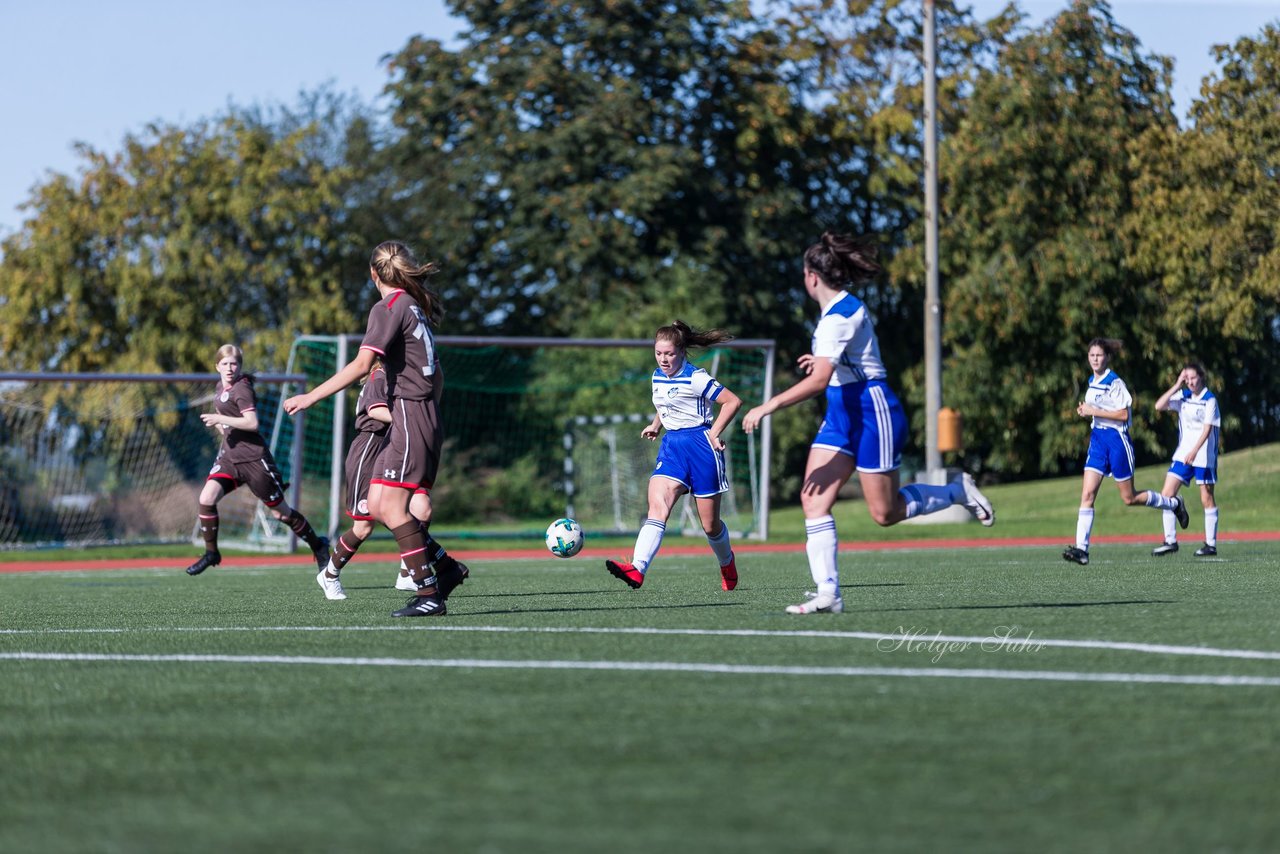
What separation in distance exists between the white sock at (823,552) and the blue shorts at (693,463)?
226cm

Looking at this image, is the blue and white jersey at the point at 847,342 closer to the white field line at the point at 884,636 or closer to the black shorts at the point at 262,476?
the white field line at the point at 884,636

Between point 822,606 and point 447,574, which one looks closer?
point 822,606

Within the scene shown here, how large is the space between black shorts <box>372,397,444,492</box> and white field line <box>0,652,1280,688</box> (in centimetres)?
208

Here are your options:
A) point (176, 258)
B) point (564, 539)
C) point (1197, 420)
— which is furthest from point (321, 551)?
point (176, 258)

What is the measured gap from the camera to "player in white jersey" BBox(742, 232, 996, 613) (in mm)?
8008

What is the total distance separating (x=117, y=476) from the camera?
23.4 metres

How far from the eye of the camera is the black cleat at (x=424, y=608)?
8648 millimetres

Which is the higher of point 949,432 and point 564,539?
point 949,432

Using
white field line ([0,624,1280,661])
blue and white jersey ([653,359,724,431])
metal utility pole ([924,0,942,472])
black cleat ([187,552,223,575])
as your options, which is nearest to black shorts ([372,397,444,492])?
white field line ([0,624,1280,661])

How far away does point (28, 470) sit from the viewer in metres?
23.3

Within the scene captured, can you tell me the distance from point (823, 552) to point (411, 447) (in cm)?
217

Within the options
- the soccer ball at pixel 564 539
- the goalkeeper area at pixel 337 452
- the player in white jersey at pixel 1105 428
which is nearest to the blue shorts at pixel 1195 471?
the player in white jersey at pixel 1105 428

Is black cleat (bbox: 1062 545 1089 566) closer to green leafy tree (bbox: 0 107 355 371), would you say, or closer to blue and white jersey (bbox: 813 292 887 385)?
blue and white jersey (bbox: 813 292 887 385)

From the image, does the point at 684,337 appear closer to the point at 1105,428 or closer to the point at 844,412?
the point at 844,412
